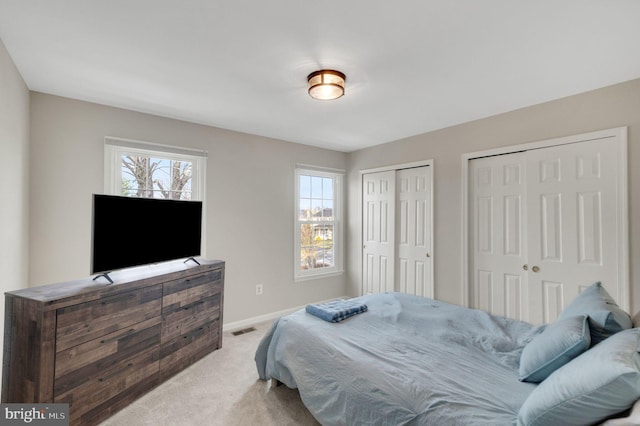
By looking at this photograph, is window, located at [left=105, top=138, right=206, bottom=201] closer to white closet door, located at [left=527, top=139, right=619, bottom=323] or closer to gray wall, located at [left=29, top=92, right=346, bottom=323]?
gray wall, located at [left=29, top=92, right=346, bottom=323]

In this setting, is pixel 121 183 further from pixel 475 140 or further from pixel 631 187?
pixel 631 187

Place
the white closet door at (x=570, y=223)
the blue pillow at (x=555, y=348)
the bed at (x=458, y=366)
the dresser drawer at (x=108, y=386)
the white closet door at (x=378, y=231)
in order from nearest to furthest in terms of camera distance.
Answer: the bed at (x=458, y=366), the blue pillow at (x=555, y=348), the dresser drawer at (x=108, y=386), the white closet door at (x=570, y=223), the white closet door at (x=378, y=231)

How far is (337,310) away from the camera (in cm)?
235

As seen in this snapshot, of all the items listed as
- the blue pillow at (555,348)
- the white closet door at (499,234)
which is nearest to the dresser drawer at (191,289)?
the blue pillow at (555,348)

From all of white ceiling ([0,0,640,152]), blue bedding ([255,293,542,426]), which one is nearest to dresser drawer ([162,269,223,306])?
blue bedding ([255,293,542,426])

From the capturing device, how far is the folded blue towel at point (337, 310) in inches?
89.7

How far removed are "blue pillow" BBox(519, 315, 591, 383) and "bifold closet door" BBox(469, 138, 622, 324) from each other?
1421 mm

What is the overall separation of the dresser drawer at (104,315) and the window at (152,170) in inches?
47.0

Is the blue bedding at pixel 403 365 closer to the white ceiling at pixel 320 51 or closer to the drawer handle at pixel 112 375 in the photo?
the drawer handle at pixel 112 375

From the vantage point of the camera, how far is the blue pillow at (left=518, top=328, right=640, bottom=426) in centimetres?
92

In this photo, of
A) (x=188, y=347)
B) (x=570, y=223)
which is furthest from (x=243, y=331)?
(x=570, y=223)

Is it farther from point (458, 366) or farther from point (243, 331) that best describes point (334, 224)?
point (458, 366)

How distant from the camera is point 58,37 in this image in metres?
1.77

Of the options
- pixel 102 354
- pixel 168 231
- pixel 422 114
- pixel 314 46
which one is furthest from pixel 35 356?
pixel 422 114
